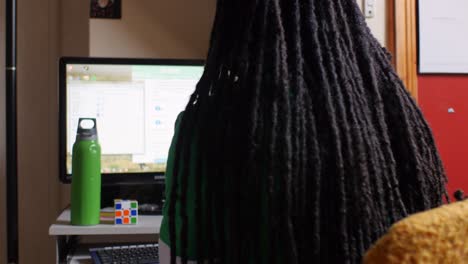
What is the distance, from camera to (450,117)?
1.45 m

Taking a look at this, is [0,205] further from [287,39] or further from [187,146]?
[287,39]

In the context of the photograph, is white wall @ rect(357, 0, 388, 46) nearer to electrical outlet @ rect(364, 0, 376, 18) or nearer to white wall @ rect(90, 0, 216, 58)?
electrical outlet @ rect(364, 0, 376, 18)

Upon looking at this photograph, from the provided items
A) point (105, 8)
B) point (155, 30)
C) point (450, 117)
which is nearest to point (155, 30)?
point (155, 30)

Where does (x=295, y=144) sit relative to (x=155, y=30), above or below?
below

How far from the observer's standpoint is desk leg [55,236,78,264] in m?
1.15

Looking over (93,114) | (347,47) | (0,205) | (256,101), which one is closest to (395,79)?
(347,47)

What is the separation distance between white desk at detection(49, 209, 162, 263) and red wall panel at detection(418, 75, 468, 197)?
33.8 inches

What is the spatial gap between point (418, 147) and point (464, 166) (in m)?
1.00

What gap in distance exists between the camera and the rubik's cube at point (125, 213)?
1173 millimetres

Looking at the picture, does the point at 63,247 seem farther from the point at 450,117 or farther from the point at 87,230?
the point at 450,117

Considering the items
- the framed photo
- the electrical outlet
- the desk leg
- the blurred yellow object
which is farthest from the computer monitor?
the blurred yellow object

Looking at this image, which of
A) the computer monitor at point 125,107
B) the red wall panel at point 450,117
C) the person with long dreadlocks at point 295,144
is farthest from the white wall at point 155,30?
the person with long dreadlocks at point 295,144

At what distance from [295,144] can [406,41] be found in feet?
3.48

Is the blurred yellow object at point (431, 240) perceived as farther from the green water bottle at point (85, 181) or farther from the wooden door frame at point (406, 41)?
the wooden door frame at point (406, 41)
